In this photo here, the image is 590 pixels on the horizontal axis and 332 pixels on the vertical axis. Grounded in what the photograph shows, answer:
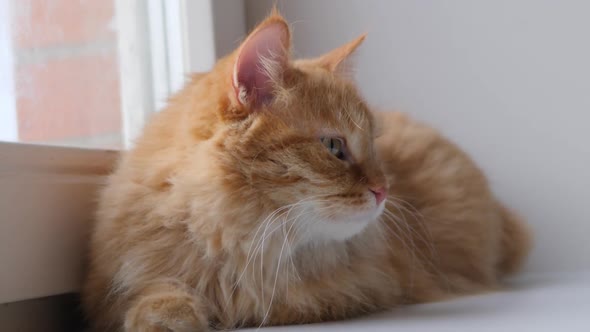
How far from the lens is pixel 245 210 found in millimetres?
1262

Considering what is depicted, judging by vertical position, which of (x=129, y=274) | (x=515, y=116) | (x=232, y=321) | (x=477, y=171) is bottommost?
(x=232, y=321)

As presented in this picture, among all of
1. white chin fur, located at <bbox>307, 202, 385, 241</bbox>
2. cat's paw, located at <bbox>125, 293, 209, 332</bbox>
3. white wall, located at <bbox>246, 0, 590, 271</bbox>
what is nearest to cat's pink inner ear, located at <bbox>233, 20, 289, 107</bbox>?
white chin fur, located at <bbox>307, 202, 385, 241</bbox>

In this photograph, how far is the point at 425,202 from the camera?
1.90 m

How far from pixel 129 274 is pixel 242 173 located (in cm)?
30

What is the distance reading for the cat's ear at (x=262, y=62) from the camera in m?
1.26

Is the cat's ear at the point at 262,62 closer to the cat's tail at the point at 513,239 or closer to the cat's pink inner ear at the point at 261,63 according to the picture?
the cat's pink inner ear at the point at 261,63

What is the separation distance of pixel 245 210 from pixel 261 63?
0.28 meters

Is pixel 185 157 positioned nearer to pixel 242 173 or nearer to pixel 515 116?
pixel 242 173

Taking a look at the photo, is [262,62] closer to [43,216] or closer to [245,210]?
[245,210]

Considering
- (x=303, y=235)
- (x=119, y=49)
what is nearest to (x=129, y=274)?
(x=303, y=235)

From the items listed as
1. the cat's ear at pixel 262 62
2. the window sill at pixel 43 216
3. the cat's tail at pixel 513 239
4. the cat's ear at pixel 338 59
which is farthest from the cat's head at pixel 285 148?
the cat's tail at pixel 513 239

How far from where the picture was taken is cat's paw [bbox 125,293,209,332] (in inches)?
45.9

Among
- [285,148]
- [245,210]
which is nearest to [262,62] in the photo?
[285,148]

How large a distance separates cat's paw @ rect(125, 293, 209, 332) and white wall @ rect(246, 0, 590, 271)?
135 centimetres
